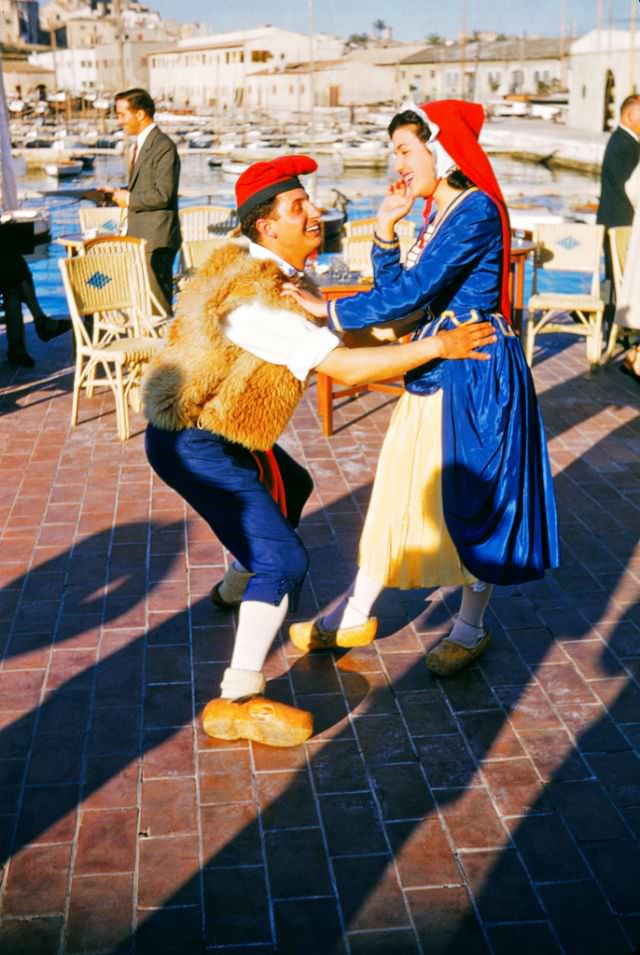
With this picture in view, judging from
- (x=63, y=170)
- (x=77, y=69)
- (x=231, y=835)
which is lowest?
(x=63, y=170)

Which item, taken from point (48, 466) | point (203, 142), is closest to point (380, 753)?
point (48, 466)

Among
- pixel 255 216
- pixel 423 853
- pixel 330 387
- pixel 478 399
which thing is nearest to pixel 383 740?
pixel 423 853

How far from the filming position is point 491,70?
74.7 meters

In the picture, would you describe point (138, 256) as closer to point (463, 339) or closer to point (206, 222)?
point (206, 222)

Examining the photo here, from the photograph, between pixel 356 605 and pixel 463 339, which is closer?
pixel 463 339

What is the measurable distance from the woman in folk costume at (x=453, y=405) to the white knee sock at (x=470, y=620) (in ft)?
0.06

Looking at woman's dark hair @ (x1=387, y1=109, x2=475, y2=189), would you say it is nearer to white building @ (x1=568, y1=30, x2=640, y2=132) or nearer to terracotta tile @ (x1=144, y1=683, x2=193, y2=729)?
terracotta tile @ (x1=144, y1=683, x2=193, y2=729)

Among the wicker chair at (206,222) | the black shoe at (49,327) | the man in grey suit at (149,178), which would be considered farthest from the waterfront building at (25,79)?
the man in grey suit at (149,178)

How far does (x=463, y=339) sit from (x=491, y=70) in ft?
257

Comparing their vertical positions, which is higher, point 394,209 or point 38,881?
point 394,209

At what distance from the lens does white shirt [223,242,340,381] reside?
278cm

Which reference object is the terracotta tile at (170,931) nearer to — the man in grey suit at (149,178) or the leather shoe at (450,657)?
the leather shoe at (450,657)

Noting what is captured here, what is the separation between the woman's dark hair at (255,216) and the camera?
2.94 metres

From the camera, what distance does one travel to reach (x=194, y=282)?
9.54 ft
